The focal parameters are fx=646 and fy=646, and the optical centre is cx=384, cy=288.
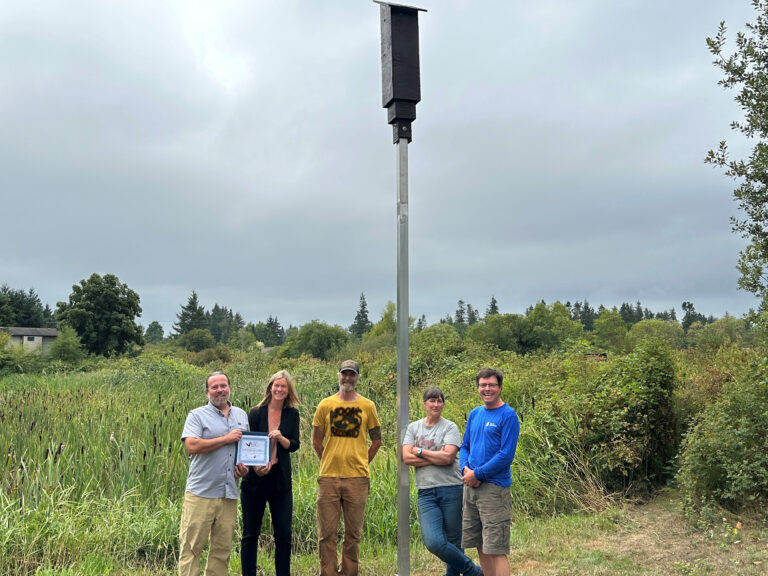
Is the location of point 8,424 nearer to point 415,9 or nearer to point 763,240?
point 415,9

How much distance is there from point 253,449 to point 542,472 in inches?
190

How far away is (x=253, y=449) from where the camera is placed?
15.3 feet

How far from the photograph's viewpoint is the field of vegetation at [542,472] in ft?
18.6

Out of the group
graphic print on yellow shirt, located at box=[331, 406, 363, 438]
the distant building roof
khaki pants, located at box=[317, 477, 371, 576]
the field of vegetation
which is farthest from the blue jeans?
the distant building roof

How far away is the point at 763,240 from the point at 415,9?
418cm

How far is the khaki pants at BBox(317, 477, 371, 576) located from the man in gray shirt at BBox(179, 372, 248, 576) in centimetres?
69

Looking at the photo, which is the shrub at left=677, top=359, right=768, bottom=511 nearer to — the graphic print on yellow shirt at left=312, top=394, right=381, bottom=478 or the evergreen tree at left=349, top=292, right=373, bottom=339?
the graphic print on yellow shirt at left=312, top=394, right=381, bottom=478

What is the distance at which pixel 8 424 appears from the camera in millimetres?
8812

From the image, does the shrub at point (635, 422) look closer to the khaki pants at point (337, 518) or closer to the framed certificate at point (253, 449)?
the khaki pants at point (337, 518)

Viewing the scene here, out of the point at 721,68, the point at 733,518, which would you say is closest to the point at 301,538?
the point at 733,518

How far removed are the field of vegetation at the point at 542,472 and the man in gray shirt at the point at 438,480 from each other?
955 mm

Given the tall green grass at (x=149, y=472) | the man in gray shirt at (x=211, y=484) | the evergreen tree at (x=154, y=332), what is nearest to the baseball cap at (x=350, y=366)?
the man in gray shirt at (x=211, y=484)

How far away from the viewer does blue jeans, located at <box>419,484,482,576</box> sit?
477cm

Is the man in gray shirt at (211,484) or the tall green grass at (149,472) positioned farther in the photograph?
the tall green grass at (149,472)
